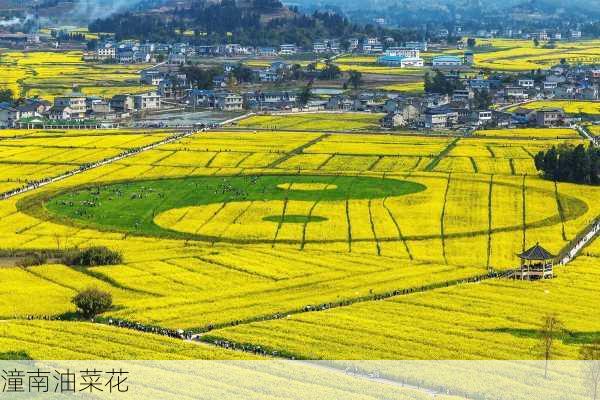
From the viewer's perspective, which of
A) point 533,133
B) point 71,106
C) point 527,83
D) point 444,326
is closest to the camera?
point 444,326

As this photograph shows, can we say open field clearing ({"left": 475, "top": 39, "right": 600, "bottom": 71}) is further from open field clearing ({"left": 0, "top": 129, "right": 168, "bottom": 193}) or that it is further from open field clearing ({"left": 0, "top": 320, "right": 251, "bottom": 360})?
open field clearing ({"left": 0, "top": 320, "right": 251, "bottom": 360})

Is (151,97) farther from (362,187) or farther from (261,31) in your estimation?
(261,31)

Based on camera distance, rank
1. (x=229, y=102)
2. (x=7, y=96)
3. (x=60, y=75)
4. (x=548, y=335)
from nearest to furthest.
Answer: (x=548, y=335)
(x=7, y=96)
(x=229, y=102)
(x=60, y=75)

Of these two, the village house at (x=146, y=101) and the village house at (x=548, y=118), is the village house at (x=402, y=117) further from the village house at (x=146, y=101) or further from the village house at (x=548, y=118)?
the village house at (x=146, y=101)

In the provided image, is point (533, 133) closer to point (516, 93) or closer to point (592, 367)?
point (516, 93)

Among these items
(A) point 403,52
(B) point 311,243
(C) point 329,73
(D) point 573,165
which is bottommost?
(A) point 403,52

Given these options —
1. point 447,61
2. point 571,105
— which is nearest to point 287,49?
point 447,61
